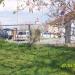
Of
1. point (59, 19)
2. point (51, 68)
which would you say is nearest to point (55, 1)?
point (59, 19)

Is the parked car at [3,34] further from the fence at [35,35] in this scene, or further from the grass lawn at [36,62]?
the grass lawn at [36,62]

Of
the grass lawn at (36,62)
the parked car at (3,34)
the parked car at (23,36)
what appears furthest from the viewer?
the parked car at (3,34)

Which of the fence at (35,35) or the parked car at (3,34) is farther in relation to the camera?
the parked car at (3,34)

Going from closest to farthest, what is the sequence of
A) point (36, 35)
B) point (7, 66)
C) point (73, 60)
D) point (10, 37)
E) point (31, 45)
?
1. point (7, 66)
2. point (73, 60)
3. point (31, 45)
4. point (36, 35)
5. point (10, 37)

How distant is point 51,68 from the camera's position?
10414 millimetres

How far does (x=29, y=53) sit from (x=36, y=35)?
4.39 meters

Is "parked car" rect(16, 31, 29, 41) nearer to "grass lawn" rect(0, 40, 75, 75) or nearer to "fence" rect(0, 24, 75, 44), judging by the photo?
"fence" rect(0, 24, 75, 44)

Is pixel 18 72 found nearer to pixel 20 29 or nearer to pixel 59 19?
pixel 59 19

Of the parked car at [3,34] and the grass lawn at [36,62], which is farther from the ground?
the parked car at [3,34]

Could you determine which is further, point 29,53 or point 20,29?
point 20,29

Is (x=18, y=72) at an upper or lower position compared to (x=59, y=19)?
lower

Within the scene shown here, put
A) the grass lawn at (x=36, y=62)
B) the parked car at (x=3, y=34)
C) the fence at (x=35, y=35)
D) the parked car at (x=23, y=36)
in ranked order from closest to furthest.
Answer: the grass lawn at (x=36, y=62) → the fence at (x=35, y=35) → the parked car at (x=23, y=36) → the parked car at (x=3, y=34)

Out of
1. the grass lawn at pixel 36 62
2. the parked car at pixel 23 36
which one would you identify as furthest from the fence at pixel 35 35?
the grass lawn at pixel 36 62

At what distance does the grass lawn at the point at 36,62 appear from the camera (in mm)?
10023
